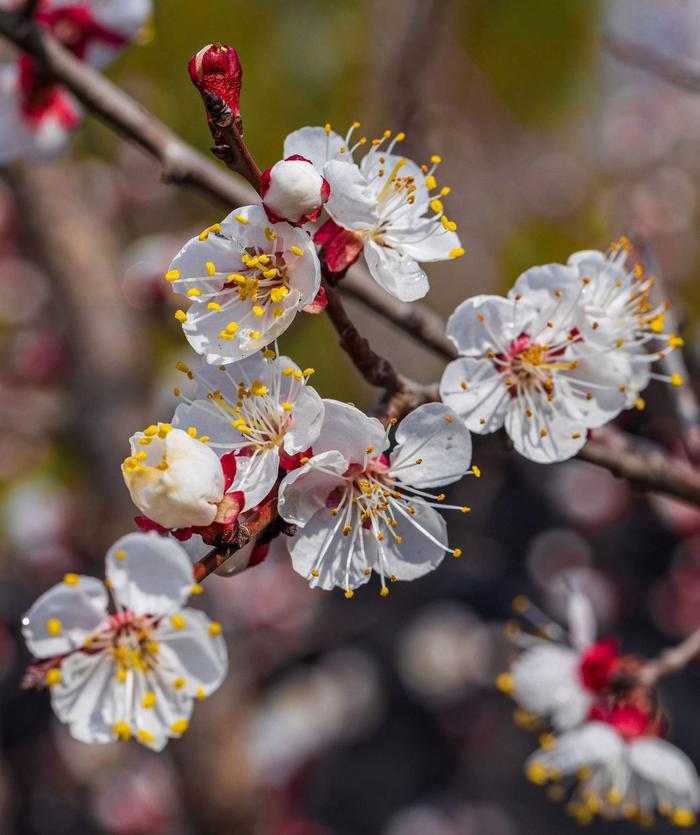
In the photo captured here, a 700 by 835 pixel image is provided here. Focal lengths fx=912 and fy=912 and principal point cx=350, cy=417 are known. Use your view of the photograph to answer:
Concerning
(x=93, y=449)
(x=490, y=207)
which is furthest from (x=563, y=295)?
(x=490, y=207)

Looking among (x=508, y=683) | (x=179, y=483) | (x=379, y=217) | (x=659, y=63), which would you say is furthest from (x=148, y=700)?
(x=659, y=63)

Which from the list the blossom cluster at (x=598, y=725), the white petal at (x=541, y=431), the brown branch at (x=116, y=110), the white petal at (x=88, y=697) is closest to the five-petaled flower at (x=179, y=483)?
the white petal at (x=88, y=697)

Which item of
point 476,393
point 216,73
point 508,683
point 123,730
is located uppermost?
point 216,73

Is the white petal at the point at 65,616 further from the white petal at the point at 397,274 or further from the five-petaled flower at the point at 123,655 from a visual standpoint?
the white petal at the point at 397,274

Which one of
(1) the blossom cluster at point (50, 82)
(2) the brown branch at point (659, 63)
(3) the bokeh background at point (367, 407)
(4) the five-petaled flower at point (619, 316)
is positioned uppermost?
(2) the brown branch at point (659, 63)

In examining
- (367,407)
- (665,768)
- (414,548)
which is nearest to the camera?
(414,548)

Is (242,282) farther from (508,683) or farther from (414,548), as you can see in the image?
(508,683)
